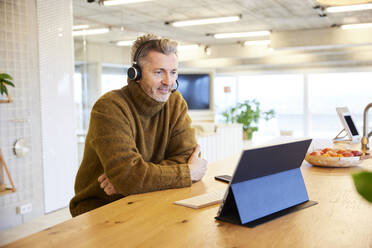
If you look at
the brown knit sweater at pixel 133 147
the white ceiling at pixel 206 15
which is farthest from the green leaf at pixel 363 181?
the white ceiling at pixel 206 15

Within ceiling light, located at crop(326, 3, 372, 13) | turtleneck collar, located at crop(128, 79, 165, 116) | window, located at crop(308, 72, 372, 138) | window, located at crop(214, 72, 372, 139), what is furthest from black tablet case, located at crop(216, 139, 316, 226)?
window, located at crop(308, 72, 372, 138)

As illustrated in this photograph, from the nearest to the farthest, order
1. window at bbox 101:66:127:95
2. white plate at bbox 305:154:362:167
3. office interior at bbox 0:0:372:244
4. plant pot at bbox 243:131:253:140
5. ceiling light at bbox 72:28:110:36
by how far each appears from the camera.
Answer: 1. white plate at bbox 305:154:362:167
2. office interior at bbox 0:0:372:244
3. ceiling light at bbox 72:28:110:36
4. window at bbox 101:66:127:95
5. plant pot at bbox 243:131:253:140

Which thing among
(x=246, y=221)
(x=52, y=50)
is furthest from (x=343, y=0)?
(x=52, y=50)

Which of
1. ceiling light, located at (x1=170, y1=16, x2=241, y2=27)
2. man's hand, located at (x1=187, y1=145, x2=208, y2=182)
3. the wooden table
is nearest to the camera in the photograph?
the wooden table

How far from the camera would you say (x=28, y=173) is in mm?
3898

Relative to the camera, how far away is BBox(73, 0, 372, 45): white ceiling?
19.8 ft

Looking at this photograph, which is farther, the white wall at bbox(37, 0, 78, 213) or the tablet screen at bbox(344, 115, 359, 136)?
the white wall at bbox(37, 0, 78, 213)

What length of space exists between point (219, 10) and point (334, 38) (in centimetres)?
302

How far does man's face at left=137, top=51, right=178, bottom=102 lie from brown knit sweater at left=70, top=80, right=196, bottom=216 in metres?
0.04

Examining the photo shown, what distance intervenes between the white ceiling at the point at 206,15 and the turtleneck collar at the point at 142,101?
11.4 feet

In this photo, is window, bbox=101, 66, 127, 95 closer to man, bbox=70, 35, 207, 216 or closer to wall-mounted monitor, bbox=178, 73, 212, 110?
man, bbox=70, 35, 207, 216

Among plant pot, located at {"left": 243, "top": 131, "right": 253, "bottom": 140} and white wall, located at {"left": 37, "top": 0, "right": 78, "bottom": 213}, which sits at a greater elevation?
white wall, located at {"left": 37, "top": 0, "right": 78, "bottom": 213}

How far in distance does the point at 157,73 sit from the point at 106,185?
1.79 feet

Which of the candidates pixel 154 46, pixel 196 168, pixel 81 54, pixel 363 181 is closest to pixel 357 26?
pixel 81 54
